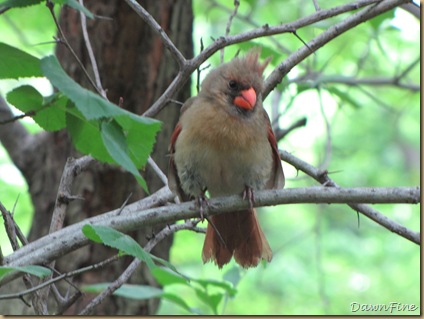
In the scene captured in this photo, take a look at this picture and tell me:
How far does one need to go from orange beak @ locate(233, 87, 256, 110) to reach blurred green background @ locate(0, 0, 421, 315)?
2.16 m

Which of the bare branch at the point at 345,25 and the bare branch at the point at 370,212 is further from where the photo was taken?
the bare branch at the point at 345,25

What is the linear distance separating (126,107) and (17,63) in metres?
2.35

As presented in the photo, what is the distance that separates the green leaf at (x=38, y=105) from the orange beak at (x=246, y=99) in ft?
4.86

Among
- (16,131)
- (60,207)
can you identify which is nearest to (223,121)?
(60,207)

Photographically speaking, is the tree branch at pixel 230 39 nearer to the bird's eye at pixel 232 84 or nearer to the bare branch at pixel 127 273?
the bare branch at pixel 127 273

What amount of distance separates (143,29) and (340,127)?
613 cm

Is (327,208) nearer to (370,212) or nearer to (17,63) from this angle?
(370,212)

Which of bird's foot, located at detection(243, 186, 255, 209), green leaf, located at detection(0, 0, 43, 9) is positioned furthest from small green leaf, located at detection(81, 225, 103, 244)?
bird's foot, located at detection(243, 186, 255, 209)

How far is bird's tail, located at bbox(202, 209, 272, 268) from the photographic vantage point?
3.50m

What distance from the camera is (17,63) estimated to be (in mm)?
1845

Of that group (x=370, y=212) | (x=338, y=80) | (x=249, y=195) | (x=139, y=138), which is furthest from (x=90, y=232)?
(x=338, y=80)

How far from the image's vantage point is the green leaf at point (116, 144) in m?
1.66

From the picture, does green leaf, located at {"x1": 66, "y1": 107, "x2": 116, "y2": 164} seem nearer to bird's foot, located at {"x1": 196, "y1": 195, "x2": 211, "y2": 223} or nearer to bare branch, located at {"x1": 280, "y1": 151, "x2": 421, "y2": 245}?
bird's foot, located at {"x1": 196, "y1": 195, "x2": 211, "y2": 223}

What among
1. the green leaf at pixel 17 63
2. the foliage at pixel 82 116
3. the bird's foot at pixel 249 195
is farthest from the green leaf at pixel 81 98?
the bird's foot at pixel 249 195
